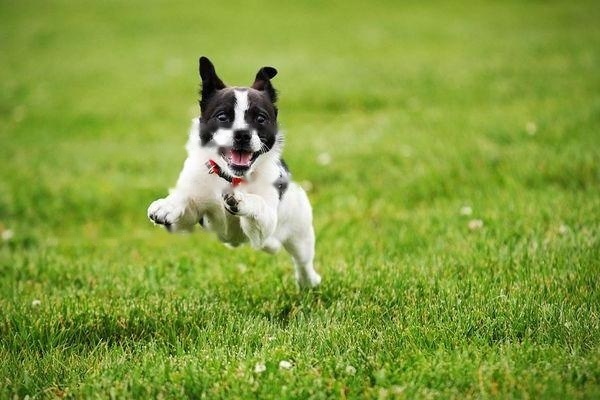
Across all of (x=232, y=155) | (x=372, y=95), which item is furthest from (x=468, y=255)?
(x=372, y=95)

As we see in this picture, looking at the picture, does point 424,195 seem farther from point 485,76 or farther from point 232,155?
point 485,76

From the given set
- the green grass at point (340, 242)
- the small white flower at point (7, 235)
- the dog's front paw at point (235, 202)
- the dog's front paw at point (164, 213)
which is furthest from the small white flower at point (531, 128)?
the small white flower at point (7, 235)

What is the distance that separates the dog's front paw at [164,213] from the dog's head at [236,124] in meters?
0.39

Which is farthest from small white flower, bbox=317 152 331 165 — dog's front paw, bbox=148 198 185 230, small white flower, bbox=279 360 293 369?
small white flower, bbox=279 360 293 369

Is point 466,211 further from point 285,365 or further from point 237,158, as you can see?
point 285,365

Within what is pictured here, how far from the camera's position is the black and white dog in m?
3.59

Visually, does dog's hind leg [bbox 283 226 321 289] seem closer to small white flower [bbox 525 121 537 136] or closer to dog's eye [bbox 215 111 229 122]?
dog's eye [bbox 215 111 229 122]

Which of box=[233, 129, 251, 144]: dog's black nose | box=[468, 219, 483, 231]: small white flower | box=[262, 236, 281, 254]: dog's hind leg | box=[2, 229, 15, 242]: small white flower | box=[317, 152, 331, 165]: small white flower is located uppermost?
box=[233, 129, 251, 144]: dog's black nose

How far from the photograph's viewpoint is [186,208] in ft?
A: 12.4

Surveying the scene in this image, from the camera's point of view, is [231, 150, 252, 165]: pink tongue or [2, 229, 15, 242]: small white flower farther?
[2, 229, 15, 242]: small white flower

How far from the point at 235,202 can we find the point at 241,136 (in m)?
0.38

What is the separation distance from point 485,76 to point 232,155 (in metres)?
10.0

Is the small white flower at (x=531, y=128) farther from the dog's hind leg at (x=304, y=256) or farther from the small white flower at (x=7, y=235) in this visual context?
the small white flower at (x=7, y=235)

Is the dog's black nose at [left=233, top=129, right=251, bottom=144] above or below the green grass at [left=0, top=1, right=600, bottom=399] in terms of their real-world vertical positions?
above
